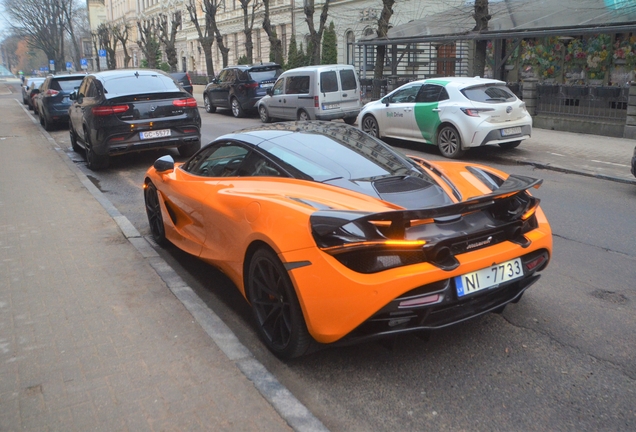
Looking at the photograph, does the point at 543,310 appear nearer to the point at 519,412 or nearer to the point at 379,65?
the point at 519,412

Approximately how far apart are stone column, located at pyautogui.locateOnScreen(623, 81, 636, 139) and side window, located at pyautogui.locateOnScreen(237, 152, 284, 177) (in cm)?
1262

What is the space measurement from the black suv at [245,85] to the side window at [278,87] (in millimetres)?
2738

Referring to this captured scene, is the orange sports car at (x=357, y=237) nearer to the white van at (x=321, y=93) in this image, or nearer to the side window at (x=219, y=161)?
the side window at (x=219, y=161)

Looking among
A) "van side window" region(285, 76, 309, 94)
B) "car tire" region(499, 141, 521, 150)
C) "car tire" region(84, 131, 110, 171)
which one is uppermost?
"van side window" region(285, 76, 309, 94)

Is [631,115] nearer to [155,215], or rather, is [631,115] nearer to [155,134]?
[155,134]

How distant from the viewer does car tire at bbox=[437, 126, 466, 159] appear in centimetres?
1204

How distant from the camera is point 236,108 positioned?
886 inches

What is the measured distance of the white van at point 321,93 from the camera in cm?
1739

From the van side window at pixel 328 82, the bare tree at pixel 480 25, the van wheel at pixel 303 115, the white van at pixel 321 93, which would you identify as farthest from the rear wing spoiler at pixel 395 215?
the bare tree at pixel 480 25

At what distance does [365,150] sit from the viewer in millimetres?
4621

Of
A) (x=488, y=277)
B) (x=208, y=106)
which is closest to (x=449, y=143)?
(x=488, y=277)

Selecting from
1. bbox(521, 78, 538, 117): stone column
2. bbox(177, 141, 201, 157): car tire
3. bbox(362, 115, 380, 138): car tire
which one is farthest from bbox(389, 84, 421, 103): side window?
bbox(521, 78, 538, 117): stone column

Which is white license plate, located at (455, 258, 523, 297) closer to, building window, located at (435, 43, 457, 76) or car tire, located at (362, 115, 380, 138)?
car tire, located at (362, 115, 380, 138)

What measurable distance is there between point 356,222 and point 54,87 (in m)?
18.2
